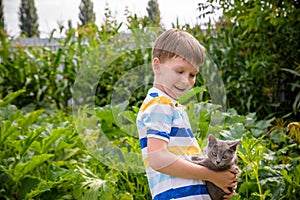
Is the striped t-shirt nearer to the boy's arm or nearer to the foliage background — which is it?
the boy's arm

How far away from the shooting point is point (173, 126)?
1.12m

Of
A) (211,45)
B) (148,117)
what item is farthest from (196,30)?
(148,117)

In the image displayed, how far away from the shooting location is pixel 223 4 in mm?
4020

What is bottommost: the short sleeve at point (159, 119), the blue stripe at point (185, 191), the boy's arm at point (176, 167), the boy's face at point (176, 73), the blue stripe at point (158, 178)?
the blue stripe at point (185, 191)

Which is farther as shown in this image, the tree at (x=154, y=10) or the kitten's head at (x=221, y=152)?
the tree at (x=154, y=10)

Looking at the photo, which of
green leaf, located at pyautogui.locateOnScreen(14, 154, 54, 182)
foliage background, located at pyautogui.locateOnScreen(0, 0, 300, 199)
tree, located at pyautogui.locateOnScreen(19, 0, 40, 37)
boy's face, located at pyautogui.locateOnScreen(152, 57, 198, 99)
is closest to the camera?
boy's face, located at pyautogui.locateOnScreen(152, 57, 198, 99)

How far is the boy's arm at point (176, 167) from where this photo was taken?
1.08 meters

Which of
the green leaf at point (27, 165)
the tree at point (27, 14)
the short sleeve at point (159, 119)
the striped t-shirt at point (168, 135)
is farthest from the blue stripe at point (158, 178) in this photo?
the tree at point (27, 14)

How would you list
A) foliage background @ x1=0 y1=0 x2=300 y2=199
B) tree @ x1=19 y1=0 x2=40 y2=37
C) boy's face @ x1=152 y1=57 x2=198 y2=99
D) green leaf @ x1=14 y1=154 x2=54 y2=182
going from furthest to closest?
tree @ x1=19 y1=0 x2=40 y2=37
green leaf @ x1=14 y1=154 x2=54 y2=182
foliage background @ x1=0 y1=0 x2=300 y2=199
boy's face @ x1=152 y1=57 x2=198 y2=99

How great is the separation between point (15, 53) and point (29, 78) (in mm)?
337

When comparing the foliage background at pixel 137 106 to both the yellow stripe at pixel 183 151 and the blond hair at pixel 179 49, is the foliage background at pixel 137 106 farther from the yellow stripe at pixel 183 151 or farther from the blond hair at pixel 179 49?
the blond hair at pixel 179 49

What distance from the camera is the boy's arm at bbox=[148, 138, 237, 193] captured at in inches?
42.6

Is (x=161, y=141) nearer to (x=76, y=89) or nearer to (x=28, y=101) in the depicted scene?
(x=76, y=89)

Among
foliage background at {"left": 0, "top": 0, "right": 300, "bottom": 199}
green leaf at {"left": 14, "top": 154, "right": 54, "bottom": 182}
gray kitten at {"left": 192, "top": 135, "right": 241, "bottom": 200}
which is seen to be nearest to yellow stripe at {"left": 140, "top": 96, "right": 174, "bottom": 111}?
gray kitten at {"left": 192, "top": 135, "right": 241, "bottom": 200}
